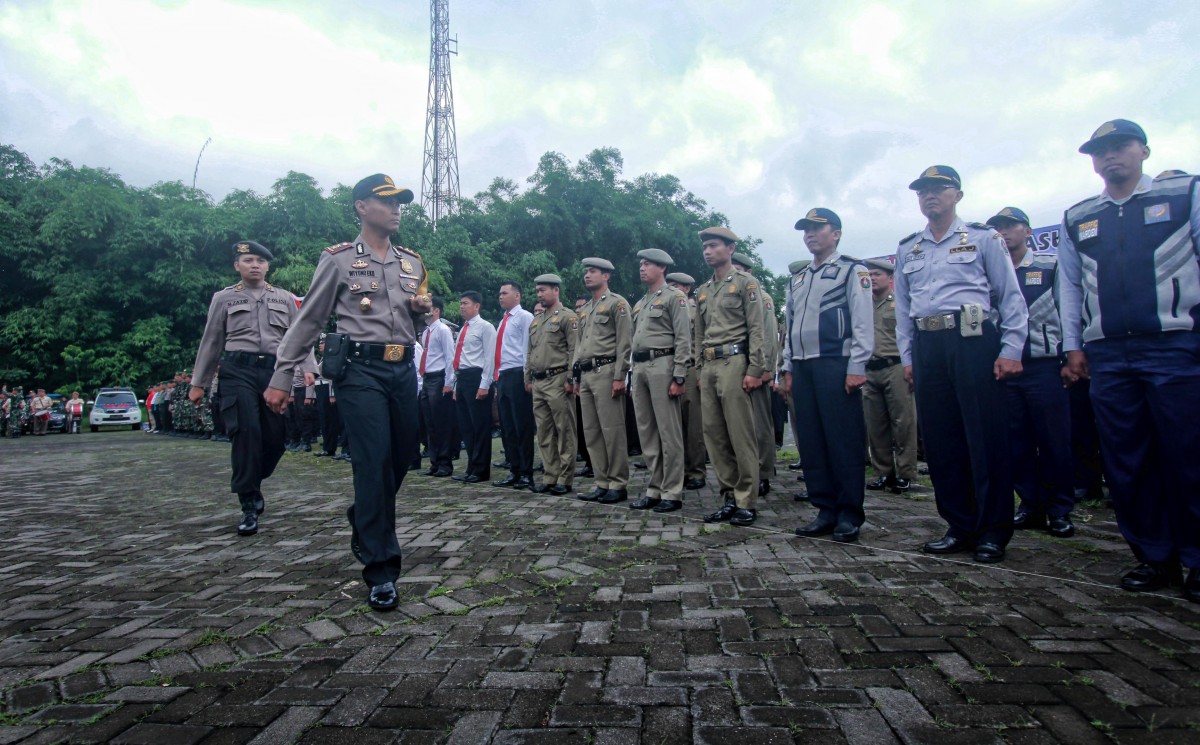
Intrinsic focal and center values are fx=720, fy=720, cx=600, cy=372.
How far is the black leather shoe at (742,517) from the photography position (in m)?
5.11

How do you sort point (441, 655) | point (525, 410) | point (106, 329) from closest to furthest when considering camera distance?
point (441, 655), point (525, 410), point (106, 329)

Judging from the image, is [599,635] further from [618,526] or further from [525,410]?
[525,410]

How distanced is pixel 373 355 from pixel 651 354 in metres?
2.90

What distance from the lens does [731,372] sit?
17.8 feet

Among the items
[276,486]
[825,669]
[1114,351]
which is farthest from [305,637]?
[276,486]

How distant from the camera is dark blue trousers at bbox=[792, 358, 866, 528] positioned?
4629 millimetres

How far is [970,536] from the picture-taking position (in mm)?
4148

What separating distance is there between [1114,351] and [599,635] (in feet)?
9.35

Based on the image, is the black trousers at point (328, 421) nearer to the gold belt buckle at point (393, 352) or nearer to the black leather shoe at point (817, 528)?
the gold belt buckle at point (393, 352)

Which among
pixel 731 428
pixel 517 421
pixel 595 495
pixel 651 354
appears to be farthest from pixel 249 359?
pixel 731 428

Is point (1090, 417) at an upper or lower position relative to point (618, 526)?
upper

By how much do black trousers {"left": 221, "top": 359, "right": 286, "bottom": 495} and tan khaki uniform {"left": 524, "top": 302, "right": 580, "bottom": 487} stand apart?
2472 mm

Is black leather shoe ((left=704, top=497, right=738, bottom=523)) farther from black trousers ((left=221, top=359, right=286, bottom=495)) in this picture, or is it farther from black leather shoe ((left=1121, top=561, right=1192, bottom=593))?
black trousers ((left=221, top=359, right=286, bottom=495))

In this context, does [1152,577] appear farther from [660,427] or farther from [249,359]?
[249,359]
